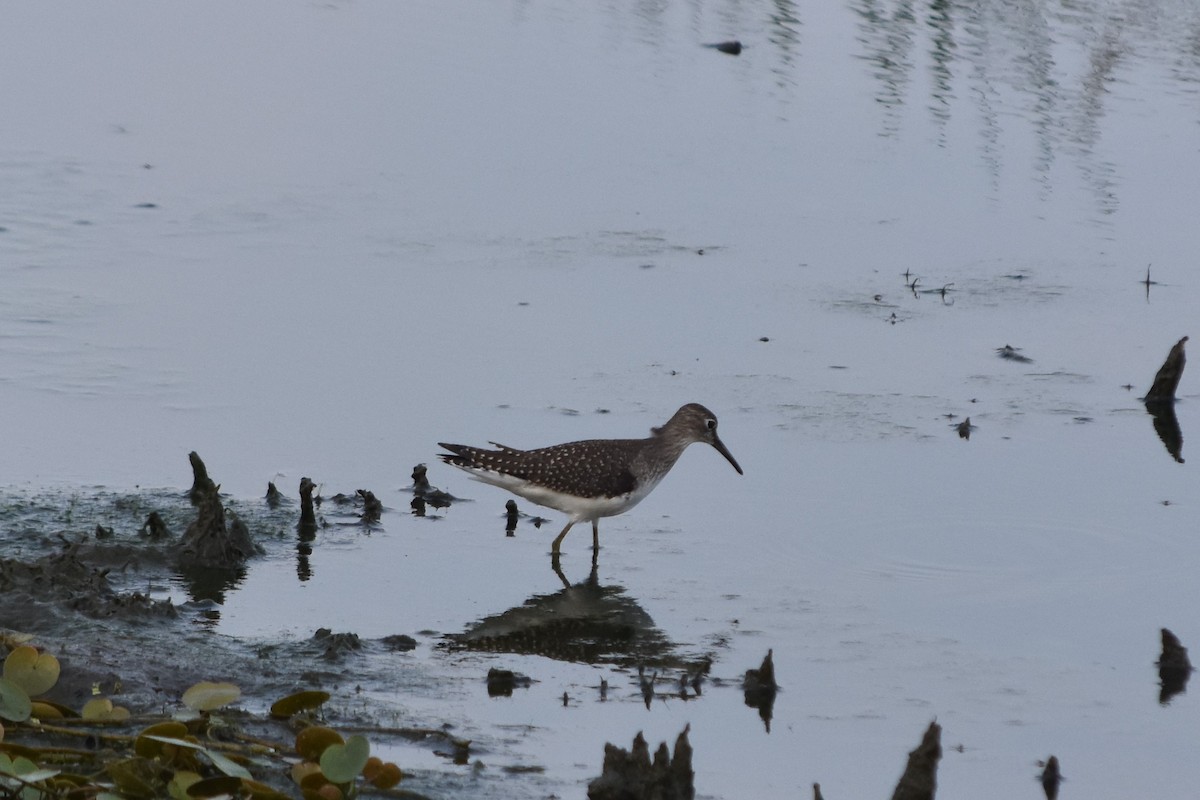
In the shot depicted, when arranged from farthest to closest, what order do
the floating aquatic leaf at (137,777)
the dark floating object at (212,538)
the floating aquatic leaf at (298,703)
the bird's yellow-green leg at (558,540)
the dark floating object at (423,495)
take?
the dark floating object at (423,495) → the bird's yellow-green leg at (558,540) → the dark floating object at (212,538) → the floating aquatic leaf at (298,703) → the floating aquatic leaf at (137,777)

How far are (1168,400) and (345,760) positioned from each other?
7.32 metres

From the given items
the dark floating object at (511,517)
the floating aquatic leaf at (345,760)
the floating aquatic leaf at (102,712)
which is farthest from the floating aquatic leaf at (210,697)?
the dark floating object at (511,517)

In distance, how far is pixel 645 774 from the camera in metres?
5.36

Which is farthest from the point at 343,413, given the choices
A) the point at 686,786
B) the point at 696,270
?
the point at 686,786

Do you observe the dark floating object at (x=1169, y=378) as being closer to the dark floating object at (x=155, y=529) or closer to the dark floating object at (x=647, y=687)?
the dark floating object at (x=647, y=687)

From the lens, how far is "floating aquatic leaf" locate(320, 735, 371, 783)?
191 inches

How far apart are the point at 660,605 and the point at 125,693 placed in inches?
113

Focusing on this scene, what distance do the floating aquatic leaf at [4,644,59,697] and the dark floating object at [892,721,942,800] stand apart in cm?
267

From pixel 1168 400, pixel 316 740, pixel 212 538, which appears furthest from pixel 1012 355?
pixel 316 740

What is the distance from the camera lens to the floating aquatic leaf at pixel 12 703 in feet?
16.0

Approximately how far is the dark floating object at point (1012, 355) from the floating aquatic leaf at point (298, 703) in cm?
688

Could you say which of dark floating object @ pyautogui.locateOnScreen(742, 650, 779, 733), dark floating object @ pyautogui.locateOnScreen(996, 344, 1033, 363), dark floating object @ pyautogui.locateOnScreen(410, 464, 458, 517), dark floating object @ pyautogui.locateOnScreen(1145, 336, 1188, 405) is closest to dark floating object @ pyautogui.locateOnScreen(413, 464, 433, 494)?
dark floating object @ pyautogui.locateOnScreen(410, 464, 458, 517)

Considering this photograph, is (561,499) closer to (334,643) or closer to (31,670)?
(334,643)

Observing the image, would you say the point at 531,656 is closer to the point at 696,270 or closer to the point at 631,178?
the point at 696,270
